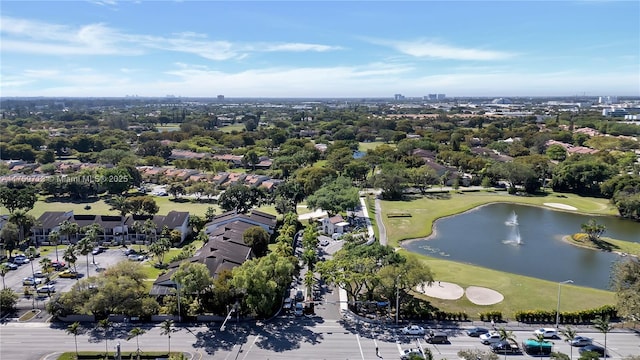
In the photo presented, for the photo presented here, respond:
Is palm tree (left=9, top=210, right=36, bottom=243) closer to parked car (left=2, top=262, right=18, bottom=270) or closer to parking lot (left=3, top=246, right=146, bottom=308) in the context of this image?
parking lot (left=3, top=246, right=146, bottom=308)

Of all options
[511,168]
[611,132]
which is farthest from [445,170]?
[611,132]

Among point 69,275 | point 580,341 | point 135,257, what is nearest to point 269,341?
point 580,341

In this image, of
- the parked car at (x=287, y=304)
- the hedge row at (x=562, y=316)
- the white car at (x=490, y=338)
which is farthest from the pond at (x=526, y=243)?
the parked car at (x=287, y=304)

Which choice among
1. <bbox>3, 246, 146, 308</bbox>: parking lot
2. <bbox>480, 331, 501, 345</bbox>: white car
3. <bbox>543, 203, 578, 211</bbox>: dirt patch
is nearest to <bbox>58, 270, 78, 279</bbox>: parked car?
<bbox>3, 246, 146, 308</bbox>: parking lot

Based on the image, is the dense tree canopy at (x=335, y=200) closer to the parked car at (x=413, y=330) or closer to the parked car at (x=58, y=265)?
the parked car at (x=413, y=330)

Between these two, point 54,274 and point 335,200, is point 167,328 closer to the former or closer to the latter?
point 54,274

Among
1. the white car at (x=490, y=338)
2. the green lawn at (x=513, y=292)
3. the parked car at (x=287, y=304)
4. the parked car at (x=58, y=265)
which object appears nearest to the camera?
the white car at (x=490, y=338)
